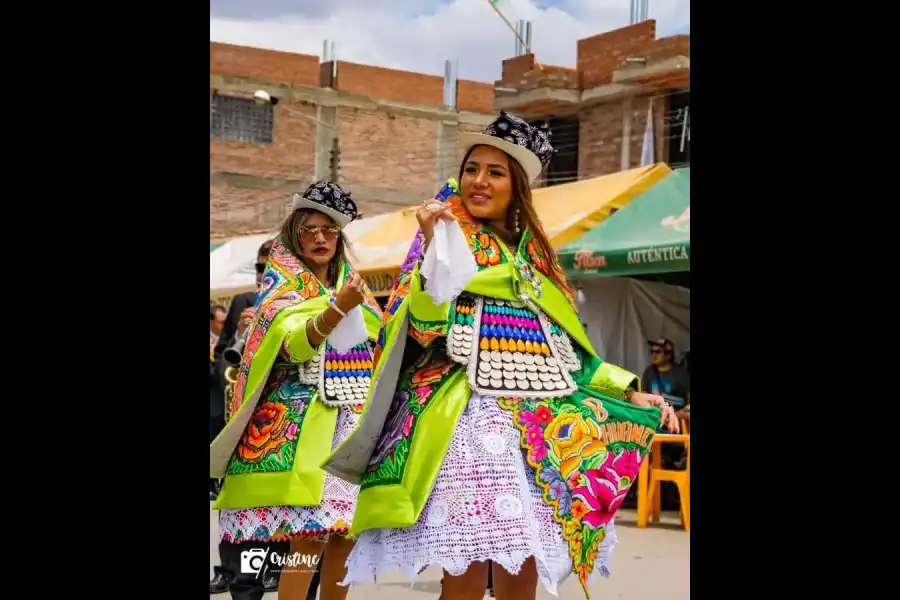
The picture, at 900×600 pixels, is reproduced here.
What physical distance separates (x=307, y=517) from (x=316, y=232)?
132 centimetres

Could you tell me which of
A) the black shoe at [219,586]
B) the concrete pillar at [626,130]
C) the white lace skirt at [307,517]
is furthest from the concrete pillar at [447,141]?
the white lace skirt at [307,517]

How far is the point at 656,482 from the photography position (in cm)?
982

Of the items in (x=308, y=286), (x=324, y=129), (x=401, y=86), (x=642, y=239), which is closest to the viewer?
(x=308, y=286)

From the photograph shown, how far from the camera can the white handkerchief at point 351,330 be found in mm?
4695

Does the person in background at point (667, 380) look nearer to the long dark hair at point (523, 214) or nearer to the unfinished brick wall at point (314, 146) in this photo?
the long dark hair at point (523, 214)

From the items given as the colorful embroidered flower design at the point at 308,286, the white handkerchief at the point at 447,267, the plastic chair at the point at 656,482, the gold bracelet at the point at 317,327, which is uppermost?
the white handkerchief at the point at 447,267

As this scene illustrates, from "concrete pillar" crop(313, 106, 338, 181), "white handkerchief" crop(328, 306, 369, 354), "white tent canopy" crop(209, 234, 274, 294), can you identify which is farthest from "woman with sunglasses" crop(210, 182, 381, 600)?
"concrete pillar" crop(313, 106, 338, 181)

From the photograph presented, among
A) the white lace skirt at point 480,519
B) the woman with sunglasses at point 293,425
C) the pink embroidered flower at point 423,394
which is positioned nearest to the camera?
the white lace skirt at point 480,519

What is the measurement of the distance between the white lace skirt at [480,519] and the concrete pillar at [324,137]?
84.3ft

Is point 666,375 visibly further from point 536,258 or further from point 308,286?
point 536,258

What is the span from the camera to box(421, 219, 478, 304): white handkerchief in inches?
141
